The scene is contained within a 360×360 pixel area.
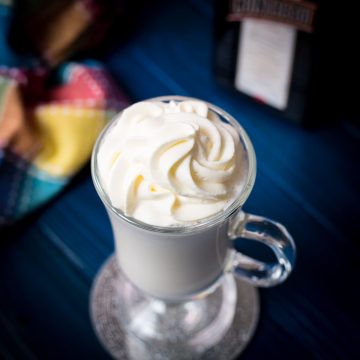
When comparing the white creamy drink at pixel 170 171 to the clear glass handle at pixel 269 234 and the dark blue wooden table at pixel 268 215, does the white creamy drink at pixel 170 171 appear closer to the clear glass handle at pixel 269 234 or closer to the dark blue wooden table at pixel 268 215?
the clear glass handle at pixel 269 234

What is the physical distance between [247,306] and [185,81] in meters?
0.41

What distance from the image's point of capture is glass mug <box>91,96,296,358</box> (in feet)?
1.93

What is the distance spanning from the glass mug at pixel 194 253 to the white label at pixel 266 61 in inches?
10.0

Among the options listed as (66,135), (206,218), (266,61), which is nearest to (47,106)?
(66,135)

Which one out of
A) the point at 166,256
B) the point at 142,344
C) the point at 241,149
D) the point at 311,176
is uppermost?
the point at 241,149

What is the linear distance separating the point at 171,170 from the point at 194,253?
116 mm

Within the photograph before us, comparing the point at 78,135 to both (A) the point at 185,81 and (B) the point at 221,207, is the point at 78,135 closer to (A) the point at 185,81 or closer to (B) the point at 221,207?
(A) the point at 185,81

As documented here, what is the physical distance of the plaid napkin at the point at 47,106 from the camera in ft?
2.87

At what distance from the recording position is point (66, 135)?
35.5 inches

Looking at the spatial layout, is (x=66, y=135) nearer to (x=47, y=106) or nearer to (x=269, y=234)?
(x=47, y=106)

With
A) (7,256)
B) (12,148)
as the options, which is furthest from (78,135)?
(7,256)

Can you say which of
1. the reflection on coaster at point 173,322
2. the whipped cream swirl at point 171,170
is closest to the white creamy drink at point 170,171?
the whipped cream swirl at point 171,170

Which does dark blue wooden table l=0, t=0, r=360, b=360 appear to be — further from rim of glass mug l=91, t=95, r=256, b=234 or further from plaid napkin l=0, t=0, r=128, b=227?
rim of glass mug l=91, t=95, r=256, b=234

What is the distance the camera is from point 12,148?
88cm
